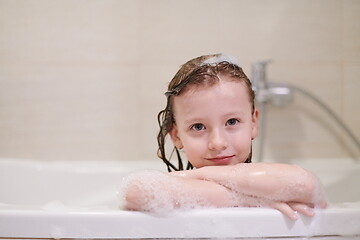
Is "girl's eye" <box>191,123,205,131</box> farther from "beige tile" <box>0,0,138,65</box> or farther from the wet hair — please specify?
"beige tile" <box>0,0,138,65</box>

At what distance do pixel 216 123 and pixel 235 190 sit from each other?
0.15 meters

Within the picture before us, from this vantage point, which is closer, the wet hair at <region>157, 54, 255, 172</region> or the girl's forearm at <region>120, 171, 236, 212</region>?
the girl's forearm at <region>120, 171, 236, 212</region>

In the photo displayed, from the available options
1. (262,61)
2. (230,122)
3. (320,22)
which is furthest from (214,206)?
(320,22)

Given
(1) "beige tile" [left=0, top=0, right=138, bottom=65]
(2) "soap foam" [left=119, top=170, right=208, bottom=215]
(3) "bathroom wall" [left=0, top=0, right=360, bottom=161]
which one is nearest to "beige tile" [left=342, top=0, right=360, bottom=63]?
(3) "bathroom wall" [left=0, top=0, right=360, bottom=161]

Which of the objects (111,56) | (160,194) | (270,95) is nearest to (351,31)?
(270,95)

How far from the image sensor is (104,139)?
1.62 metres

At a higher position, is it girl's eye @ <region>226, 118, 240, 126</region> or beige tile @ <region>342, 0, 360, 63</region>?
beige tile @ <region>342, 0, 360, 63</region>

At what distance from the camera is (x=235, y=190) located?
2.57ft

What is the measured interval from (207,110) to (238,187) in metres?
0.18

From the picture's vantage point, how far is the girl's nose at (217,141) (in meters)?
0.86

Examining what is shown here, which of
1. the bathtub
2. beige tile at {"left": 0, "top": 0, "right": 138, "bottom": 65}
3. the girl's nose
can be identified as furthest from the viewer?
beige tile at {"left": 0, "top": 0, "right": 138, "bottom": 65}

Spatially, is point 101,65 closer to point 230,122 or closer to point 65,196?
point 65,196

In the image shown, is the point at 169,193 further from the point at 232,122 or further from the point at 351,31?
the point at 351,31

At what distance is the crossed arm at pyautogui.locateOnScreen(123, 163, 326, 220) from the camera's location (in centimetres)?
75
